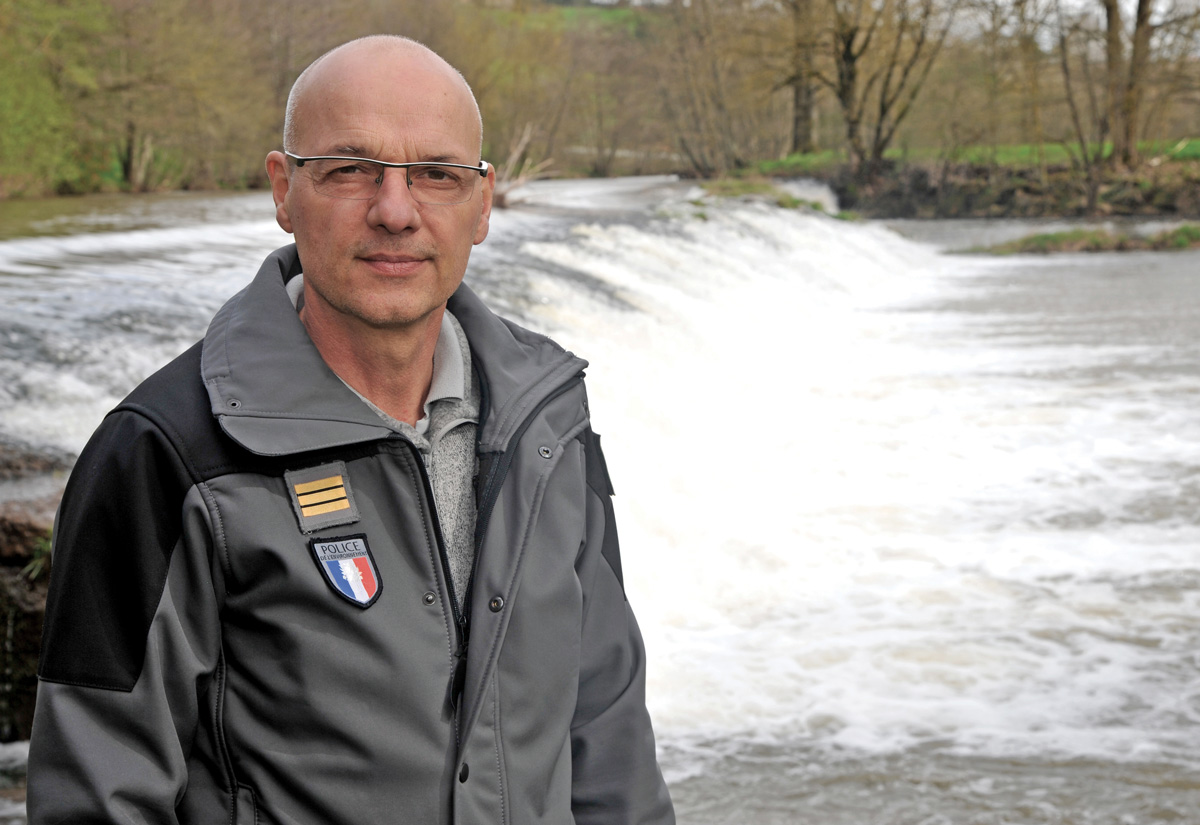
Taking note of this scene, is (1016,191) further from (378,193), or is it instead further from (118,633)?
(118,633)

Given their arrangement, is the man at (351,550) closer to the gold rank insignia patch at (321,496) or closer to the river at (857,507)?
the gold rank insignia patch at (321,496)

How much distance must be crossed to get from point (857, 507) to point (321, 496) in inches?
194

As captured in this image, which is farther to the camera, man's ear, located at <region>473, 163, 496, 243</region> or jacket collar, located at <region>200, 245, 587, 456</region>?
man's ear, located at <region>473, 163, 496, 243</region>

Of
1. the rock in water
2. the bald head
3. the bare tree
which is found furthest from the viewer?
the bare tree

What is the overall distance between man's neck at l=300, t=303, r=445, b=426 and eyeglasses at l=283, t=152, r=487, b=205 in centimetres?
15

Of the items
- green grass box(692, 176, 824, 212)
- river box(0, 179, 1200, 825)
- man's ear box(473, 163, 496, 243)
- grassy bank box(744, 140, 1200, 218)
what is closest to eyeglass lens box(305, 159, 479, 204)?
man's ear box(473, 163, 496, 243)

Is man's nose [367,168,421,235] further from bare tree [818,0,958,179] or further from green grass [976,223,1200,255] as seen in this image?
bare tree [818,0,958,179]

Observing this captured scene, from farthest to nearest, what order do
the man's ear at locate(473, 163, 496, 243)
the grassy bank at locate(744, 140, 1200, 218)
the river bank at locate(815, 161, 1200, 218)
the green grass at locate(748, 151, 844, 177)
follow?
the green grass at locate(748, 151, 844, 177), the grassy bank at locate(744, 140, 1200, 218), the river bank at locate(815, 161, 1200, 218), the man's ear at locate(473, 163, 496, 243)

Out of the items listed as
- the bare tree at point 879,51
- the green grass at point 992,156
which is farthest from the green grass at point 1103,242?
the bare tree at point 879,51

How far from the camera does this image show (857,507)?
595 cm

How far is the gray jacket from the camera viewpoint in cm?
121

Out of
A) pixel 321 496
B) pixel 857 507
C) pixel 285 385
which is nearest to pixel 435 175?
pixel 285 385

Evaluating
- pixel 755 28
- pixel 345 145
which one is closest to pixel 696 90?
pixel 755 28

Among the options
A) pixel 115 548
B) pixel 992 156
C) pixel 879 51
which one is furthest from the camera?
pixel 879 51
